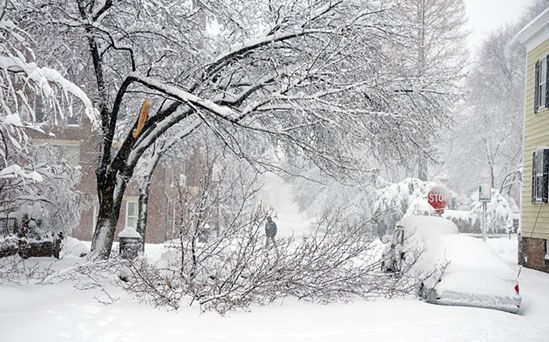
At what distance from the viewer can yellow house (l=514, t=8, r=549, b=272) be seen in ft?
55.2

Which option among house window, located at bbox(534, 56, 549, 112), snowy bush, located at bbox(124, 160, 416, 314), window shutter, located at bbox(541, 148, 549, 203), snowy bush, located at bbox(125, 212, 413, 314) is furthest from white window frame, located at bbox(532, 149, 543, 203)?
snowy bush, located at bbox(124, 160, 416, 314)

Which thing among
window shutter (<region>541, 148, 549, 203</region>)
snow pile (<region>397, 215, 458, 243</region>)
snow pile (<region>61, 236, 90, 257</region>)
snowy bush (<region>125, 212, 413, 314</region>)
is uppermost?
window shutter (<region>541, 148, 549, 203</region>)

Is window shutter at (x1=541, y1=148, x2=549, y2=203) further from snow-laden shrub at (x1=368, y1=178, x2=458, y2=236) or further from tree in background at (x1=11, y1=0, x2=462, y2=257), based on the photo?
snow-laden shrub at (x1=368, y1=178, x2=458, y2=236)

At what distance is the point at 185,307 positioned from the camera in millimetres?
7938

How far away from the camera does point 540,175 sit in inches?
675

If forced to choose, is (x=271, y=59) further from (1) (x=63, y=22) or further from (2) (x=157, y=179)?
(2) (x=157, y=179)

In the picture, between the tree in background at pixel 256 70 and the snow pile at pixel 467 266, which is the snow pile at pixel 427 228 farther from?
the tree in background at pixel 256 70

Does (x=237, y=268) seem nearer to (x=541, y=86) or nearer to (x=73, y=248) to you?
(x=73, y=248)

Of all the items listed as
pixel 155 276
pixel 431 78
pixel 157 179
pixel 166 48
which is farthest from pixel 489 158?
pixel 155 276

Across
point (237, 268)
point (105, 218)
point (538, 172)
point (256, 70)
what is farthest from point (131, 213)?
point (237, 268)

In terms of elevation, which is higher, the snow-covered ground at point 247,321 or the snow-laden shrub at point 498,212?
the snow-laden shrub at point 498,212

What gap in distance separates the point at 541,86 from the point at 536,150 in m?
2.02

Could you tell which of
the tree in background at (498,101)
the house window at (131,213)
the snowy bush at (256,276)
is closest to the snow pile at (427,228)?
the snowy bush at (256,276)

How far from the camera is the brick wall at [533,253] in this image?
16.8m
